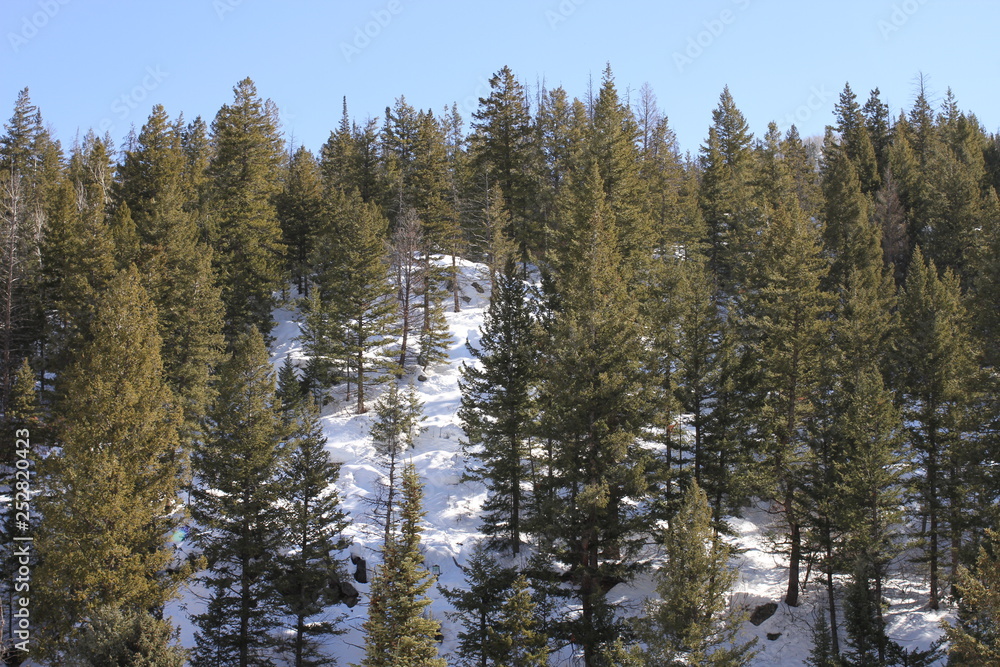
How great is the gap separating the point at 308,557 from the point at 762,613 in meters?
17.1

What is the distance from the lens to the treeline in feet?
56.0

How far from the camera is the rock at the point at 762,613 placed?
23.0 metres

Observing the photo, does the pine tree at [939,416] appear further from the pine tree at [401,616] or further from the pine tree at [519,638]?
the pine tree at [401,616]

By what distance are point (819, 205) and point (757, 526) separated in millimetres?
26342

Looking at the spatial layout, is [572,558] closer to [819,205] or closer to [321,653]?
[321,653]

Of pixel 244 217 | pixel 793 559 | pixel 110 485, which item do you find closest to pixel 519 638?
pixel 110 485

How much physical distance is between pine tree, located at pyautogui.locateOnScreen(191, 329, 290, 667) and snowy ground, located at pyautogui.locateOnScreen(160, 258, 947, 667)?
2.55 meters

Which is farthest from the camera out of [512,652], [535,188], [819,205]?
[535,188]

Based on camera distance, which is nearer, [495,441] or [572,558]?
[572,558]

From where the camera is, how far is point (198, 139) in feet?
182

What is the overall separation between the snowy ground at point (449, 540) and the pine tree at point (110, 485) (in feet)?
16.1

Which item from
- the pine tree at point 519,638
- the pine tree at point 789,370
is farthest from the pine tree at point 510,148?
the pine tree at point 519,638

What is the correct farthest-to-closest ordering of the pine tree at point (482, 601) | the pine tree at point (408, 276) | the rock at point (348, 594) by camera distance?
the pine tree at point (408, 276)
the rock at point (348, 594)
the pine tree at point (482, 601)

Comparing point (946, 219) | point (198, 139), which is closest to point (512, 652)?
point (946, 219)
